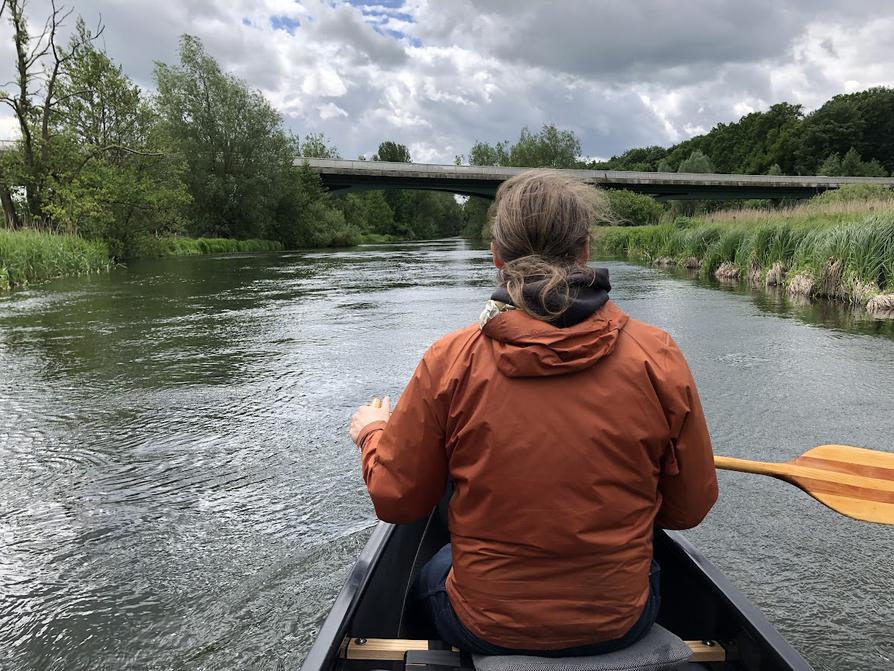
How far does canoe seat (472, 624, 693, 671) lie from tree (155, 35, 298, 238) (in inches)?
1338

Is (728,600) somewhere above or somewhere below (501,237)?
below

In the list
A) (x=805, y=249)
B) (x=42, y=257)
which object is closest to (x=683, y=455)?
(x=805, y=249)

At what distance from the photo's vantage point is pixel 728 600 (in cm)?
163

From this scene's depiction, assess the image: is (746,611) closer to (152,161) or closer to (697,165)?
(152,161)

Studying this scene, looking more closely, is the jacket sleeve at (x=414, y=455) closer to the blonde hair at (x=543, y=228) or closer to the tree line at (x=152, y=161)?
the blonde hair at (x=543, y=228)

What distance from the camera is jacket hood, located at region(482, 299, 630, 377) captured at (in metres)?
1.21

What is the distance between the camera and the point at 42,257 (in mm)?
14641

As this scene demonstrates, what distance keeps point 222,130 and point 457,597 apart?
35.5 metres

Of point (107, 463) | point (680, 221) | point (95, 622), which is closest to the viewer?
point (95, 622)

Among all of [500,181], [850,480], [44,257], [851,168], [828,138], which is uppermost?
[828,138]

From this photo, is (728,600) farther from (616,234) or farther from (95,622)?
(616,234)

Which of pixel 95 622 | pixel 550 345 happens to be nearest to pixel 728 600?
pixel 550 345

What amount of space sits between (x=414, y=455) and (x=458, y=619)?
1.26ft

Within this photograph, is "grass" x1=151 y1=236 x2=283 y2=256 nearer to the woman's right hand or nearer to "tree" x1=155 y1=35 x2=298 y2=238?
"tree" x1=155 y1=35 x2=298 y2=238
